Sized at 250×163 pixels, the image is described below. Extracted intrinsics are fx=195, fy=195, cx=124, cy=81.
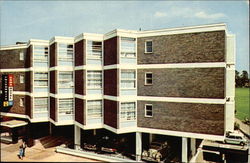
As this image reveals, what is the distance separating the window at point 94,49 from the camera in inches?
769

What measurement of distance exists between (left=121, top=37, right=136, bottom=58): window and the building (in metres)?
0.09

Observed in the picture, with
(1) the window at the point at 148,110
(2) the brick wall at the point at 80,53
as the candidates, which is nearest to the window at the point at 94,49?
(2) the brick wall at the point at 80,53

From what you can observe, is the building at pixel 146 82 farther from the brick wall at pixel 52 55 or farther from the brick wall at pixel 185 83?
the brick wall at pixel 52 55

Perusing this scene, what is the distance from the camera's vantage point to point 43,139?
24.8 metres

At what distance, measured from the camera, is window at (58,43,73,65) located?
21.0 meters

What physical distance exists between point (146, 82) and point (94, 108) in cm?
585

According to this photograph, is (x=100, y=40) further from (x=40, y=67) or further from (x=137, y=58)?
(x=40, y=67)

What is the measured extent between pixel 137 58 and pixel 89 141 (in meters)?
11.4

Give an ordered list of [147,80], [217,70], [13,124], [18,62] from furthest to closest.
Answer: [18,62] < [13,124] < [147,80] < [217,70]

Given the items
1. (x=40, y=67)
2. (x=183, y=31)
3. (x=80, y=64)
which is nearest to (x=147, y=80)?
(x=183, y=31)

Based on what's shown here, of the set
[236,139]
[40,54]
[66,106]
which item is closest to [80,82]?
[66,106]

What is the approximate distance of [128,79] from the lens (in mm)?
18625

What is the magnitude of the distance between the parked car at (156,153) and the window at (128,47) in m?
9.50

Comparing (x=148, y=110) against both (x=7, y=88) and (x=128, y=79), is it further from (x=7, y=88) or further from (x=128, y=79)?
(x=7, y=88)
